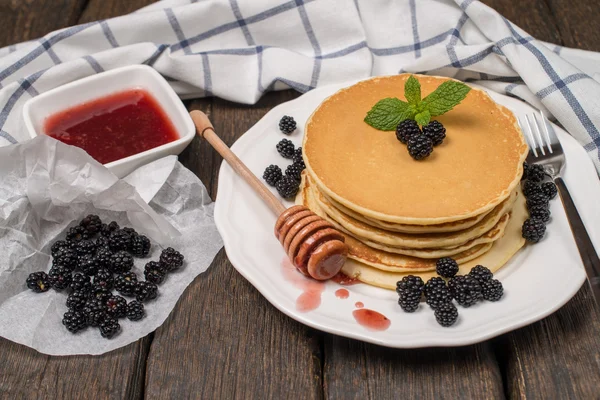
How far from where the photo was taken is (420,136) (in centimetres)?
211

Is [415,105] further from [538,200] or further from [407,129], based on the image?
Result: [538,200]

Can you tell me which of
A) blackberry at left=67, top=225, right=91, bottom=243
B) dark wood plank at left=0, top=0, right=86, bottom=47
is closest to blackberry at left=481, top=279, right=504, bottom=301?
blackberry at left=67, top=225, right=91, bottom=243

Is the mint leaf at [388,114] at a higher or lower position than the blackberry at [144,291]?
higher

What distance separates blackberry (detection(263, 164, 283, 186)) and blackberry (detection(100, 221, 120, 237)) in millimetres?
549

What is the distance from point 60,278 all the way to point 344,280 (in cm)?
91

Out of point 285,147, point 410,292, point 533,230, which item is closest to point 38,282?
point 285,147

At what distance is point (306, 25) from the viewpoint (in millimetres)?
2967

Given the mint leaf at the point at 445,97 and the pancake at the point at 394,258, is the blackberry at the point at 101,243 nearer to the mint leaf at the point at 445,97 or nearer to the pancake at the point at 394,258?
the pancake at the point at 394,258

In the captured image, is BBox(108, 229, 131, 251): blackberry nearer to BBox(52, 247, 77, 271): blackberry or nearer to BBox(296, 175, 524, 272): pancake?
BBox(52, 247, 77, 271): blackberry

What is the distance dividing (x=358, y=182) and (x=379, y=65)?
1.02m

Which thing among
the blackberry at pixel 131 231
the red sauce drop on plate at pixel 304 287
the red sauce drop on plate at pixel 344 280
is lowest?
the blackberry at pixel 131 231

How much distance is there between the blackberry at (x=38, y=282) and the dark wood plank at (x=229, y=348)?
1.34 feet

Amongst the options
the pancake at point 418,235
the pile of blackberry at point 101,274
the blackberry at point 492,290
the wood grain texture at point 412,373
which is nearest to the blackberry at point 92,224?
the pile of blackberry at point 101,274

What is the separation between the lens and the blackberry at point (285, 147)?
247cm
